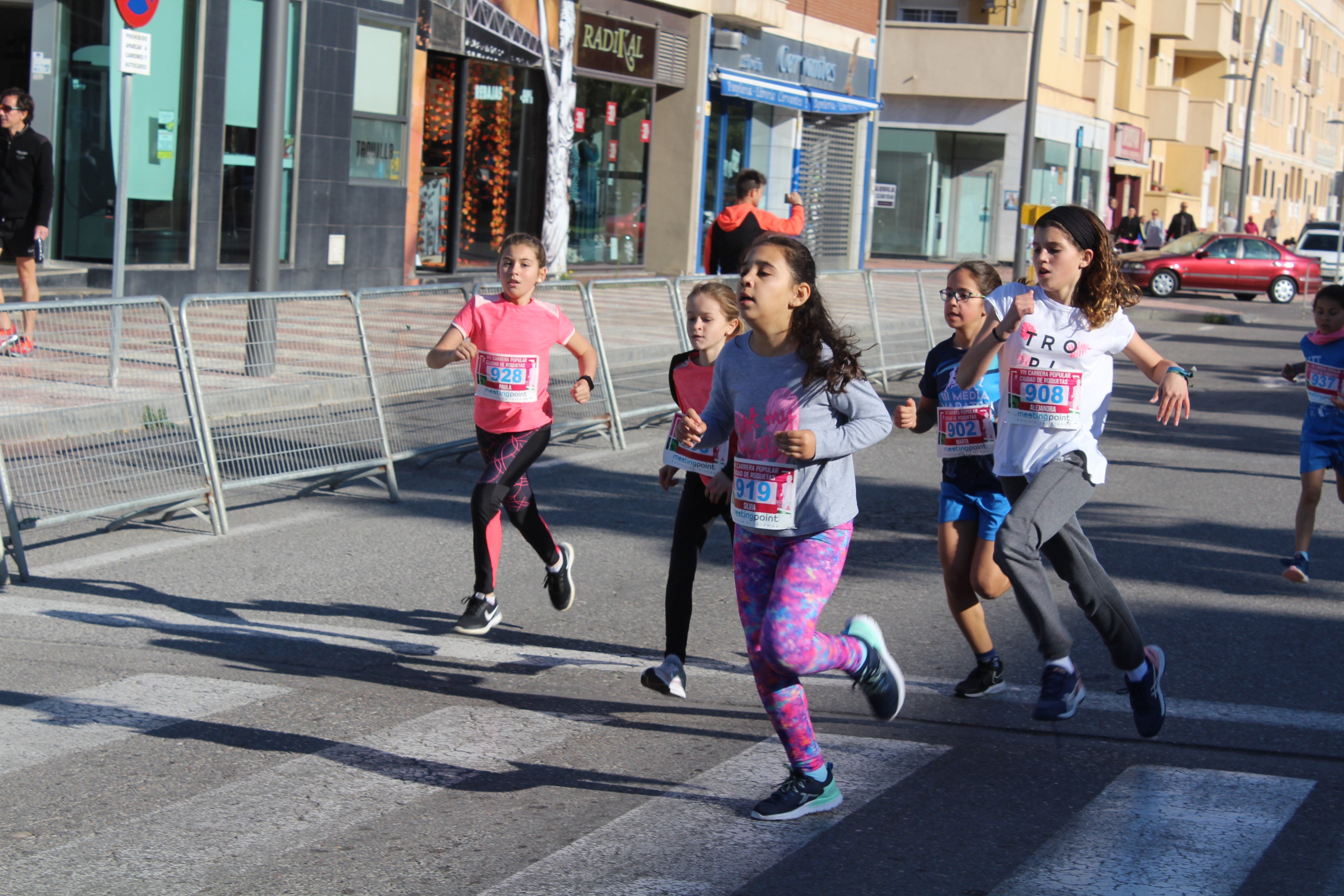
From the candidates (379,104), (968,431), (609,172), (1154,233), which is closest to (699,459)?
(968,431)

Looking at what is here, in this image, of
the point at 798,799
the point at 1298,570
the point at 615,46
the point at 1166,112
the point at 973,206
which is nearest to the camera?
the point at 798,799

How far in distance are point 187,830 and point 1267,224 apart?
197 feet

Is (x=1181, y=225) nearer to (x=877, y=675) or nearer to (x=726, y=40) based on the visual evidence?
(x=726, y=40)

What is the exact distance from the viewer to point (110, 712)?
527cm

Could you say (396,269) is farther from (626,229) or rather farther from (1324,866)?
(1324,866)

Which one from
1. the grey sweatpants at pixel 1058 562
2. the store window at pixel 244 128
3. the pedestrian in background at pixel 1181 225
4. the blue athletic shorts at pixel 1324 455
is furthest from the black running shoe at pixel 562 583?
the pedestrian in background at pixel 1181 225

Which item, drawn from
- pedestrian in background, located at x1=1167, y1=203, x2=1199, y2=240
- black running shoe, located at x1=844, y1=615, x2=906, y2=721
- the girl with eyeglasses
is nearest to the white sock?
the girl with eyeglasses

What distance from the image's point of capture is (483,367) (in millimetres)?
6656

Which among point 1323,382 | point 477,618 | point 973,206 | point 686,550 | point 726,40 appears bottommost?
point 477,618

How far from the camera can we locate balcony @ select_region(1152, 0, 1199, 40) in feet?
184

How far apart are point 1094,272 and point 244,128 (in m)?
14.7

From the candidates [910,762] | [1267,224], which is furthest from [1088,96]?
[910,762]

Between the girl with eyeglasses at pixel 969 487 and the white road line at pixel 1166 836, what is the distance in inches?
36.9

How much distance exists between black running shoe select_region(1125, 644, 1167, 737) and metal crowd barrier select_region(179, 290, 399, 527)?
16.9 feet
